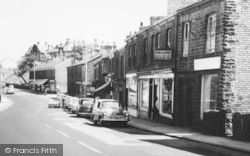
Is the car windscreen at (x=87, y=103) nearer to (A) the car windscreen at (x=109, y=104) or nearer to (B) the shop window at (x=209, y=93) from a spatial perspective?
(A) the car windscreen at (x=109, y=104)

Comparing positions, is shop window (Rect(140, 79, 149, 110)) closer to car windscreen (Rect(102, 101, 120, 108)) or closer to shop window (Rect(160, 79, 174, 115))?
shop window (Rect(160, 79, 174, 115))

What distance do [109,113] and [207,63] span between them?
7.30 metres

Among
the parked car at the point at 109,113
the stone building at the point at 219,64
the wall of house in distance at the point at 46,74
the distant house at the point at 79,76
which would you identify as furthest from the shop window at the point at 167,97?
the wall of house in distance at the point at 46,74

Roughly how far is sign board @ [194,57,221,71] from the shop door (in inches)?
62.9

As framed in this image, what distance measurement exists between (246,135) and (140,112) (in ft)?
54.8

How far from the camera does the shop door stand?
971 inches

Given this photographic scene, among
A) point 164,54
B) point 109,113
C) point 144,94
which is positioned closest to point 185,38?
point 164,54

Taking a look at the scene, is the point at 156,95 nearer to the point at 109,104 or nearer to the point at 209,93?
the point at 109,104

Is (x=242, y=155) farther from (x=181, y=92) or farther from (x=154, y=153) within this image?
(x=181, y=92)

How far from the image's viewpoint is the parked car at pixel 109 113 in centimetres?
2509

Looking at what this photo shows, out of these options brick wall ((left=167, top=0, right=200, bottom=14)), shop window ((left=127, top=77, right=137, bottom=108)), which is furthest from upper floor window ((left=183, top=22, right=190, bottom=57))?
shop window ((left=127, top=77, right=137, bottom=108))

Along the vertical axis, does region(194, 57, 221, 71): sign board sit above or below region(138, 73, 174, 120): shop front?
above

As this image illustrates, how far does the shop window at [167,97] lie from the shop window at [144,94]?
3968mm

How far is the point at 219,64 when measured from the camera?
20.8 metres
